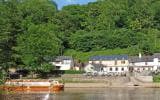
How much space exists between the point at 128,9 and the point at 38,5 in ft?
87.7

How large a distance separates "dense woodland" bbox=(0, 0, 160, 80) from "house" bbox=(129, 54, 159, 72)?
4376 millimetres

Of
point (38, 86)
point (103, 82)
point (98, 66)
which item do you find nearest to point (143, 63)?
point (98, 66)

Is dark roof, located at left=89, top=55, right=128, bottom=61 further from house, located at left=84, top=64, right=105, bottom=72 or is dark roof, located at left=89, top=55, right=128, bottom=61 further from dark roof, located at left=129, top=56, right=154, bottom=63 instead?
house, located at left=84, top=64, right=105, bottom=72

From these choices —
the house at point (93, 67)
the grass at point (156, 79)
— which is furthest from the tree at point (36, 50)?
the house at point (93, 67)

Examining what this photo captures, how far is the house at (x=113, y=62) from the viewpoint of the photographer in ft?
390

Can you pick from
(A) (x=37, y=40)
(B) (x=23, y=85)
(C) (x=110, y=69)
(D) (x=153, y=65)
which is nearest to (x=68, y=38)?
(C) (x=110, y=69)

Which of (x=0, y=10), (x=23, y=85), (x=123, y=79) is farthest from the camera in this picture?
(x=0, y=10)

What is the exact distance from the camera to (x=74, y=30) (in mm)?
136375

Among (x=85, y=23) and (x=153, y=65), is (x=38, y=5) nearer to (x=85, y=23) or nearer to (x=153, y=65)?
(x=85, y=23)

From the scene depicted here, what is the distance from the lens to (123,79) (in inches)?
3647

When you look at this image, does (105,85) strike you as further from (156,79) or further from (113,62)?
(113,62)

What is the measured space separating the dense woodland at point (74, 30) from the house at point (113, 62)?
449 cm

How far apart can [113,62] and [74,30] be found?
21.0m

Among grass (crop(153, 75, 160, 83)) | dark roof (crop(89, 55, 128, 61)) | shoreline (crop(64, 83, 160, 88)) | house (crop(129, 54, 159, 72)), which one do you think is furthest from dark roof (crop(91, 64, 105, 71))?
shoreline (crop(64, 83, 160, 88))
